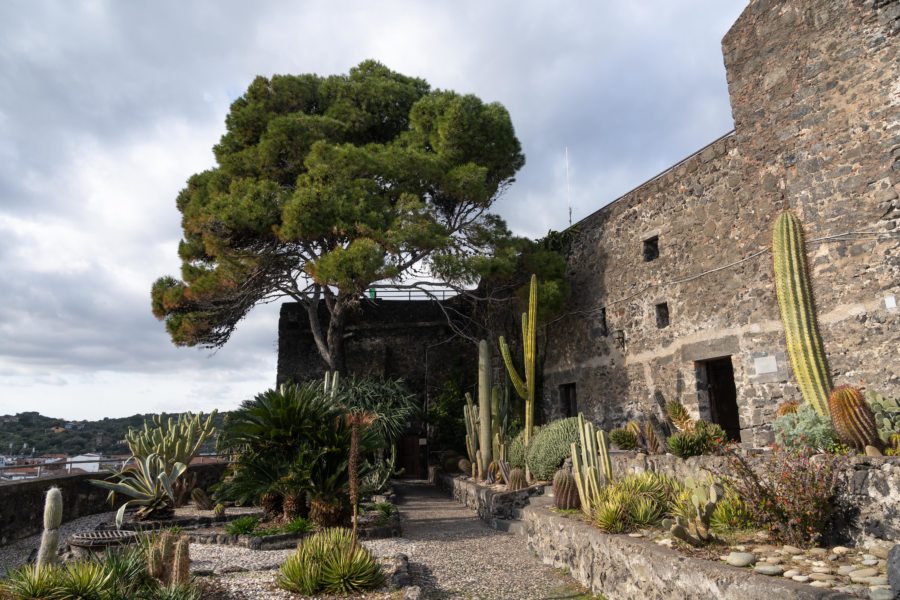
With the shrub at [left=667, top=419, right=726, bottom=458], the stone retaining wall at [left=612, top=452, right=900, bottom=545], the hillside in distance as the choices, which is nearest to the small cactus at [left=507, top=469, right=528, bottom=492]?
the shrub at [left=667, top=419, right=726, bottom=458]

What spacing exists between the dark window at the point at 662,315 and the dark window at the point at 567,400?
3.34 m

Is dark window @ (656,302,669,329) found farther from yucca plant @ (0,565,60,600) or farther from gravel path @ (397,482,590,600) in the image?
→ yucca plant @ (0,565,60,600)

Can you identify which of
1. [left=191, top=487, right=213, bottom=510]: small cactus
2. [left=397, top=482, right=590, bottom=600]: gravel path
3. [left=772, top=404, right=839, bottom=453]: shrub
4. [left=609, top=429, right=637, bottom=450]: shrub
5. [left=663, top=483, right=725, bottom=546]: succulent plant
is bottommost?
[left=397, top=482, right=590, bottom=600]: gravel path

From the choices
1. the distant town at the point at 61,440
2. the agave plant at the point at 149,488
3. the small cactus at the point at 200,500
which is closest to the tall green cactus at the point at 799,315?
the agave plant at the point at 149,488

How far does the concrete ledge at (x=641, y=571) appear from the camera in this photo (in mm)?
3508

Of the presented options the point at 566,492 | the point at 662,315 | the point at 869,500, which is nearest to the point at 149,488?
the point at 566,492

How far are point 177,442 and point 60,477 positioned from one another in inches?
90.5

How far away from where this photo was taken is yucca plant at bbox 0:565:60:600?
3844 mm

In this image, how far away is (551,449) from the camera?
963cm

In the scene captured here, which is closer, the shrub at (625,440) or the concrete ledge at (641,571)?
the concrete ledge at (641,571)

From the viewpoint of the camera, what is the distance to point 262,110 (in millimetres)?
14820

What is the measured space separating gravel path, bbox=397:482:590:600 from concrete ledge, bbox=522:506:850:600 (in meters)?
0.21

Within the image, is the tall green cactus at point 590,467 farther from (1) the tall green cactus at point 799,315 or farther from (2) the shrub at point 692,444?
(1) the tall green cactus at point 799,315

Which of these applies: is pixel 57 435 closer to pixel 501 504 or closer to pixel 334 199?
pixel 334 199
